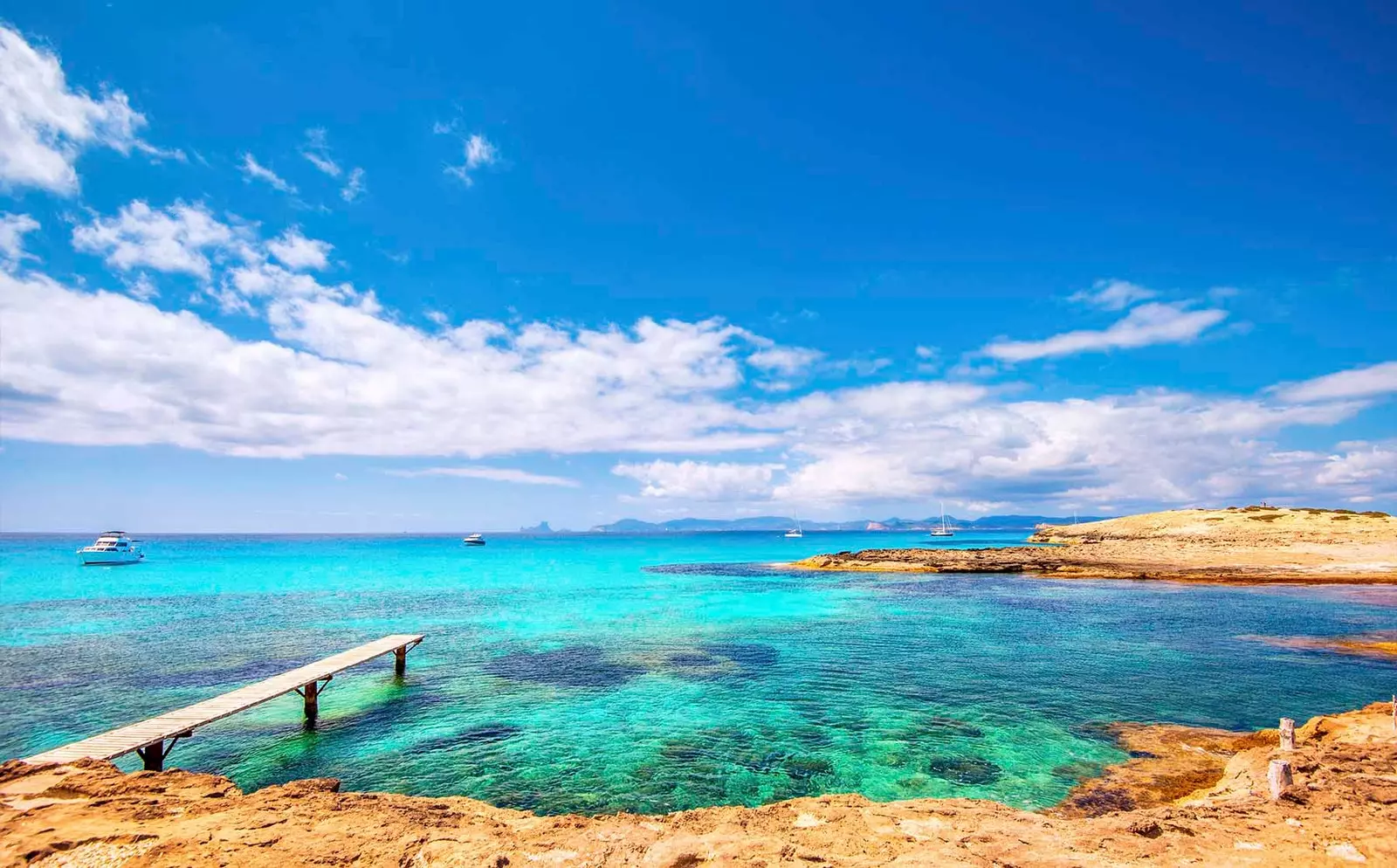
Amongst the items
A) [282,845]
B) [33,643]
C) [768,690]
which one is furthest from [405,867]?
[33,643]

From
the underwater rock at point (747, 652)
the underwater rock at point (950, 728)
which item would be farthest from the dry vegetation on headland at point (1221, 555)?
the underwater rock at point (950, 728)

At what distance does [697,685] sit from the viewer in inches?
1038

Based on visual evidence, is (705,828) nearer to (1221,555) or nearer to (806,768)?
(806,768)

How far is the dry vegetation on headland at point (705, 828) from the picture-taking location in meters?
10.5

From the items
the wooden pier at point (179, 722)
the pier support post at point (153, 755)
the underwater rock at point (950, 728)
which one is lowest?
the underwater rock at point (950, 728)

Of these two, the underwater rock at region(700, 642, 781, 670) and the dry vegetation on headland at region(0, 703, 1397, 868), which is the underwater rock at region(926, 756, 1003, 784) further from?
the underwater rock at region(700, 642, 781, 670)

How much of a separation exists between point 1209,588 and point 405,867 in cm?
7124

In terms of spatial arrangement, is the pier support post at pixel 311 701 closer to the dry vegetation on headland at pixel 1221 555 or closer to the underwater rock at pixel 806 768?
the underwater rock at pixel 806 768

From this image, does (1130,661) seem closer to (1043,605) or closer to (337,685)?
(1043,605)

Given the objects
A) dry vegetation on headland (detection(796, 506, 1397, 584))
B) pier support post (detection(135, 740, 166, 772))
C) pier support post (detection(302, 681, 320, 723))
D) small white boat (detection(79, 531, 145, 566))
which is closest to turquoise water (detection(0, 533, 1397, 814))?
pier support post (detection(302, 681, 320, 723))

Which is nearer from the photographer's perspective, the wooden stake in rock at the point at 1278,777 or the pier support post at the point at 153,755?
the wooden stake in rock at the point at 1278,777

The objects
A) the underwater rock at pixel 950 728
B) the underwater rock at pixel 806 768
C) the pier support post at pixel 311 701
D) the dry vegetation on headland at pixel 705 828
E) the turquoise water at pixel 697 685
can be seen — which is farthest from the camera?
the pier support post at pixel 311 701

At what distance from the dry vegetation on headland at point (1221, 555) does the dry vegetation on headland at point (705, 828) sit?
6409 centimetres

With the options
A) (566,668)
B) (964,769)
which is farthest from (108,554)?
(964,769)
